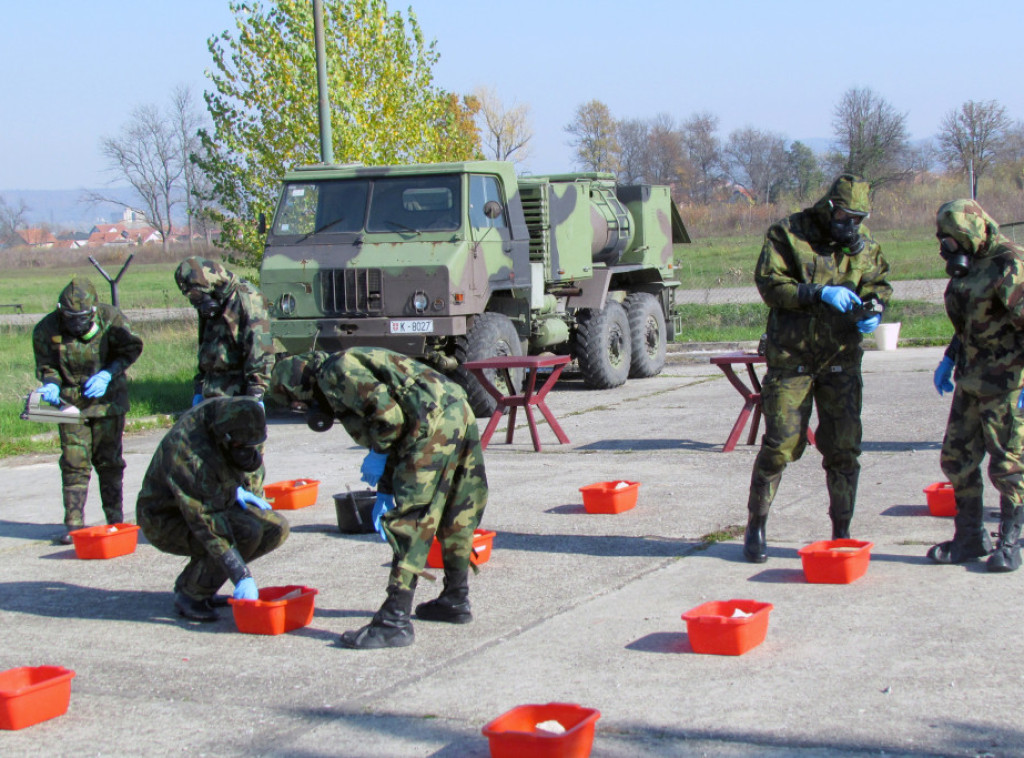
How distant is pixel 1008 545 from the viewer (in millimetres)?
5820

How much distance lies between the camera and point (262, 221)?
12500 millimetres

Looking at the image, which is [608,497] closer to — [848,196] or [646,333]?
[848,196]

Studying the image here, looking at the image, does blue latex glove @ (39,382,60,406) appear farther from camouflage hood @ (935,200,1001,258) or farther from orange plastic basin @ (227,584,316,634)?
camouflage hood @ (935,200,1001,258)

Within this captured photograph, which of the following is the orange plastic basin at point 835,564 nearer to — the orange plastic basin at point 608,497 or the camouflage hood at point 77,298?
the orange plastic basin at point 608,497

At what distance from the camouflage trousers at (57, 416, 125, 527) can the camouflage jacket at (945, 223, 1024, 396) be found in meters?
5.13

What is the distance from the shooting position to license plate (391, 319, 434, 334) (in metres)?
11.8

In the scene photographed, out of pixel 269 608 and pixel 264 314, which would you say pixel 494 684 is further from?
pixel 264 314

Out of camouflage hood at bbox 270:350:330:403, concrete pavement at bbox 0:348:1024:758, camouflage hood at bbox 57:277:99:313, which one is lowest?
concrete pavement at bbox 0:348:1024:758

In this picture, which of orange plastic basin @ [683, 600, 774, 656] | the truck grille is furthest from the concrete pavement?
the truck grille

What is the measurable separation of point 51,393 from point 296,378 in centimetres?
310

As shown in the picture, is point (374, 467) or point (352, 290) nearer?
point (374, 467)

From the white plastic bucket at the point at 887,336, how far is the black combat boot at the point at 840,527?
11.3m

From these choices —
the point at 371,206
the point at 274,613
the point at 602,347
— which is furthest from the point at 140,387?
the point at 274,613

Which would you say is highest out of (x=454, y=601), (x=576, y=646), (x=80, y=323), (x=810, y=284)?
(x=810, y=284)
